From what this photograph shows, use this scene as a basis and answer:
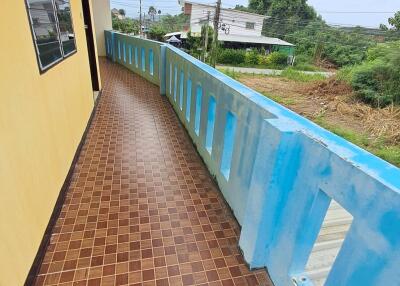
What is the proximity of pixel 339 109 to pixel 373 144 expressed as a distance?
8.81 feet

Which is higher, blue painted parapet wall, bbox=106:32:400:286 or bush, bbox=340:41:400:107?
blue painted parapet wall, bbox=106:32:400:286

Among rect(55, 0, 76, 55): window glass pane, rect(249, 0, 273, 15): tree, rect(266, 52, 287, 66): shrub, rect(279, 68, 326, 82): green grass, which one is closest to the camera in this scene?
rect(55, 0, 76, 55): window glass pane

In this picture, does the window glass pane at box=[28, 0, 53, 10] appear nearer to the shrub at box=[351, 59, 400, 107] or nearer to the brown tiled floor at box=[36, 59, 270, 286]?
the brown tiled floor at box=[36, 59, 270, 286]

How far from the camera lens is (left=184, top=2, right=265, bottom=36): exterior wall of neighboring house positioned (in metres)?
29.5

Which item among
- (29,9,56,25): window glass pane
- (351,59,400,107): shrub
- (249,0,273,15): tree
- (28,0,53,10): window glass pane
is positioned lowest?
(351,59,400,107): shrub

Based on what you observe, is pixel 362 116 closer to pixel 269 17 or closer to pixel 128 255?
pixel 128 255

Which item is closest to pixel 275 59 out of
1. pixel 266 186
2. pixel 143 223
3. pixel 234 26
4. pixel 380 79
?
pixel 234 26

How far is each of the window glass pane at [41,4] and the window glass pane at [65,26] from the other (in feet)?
0.93

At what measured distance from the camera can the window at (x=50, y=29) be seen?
1967 mm

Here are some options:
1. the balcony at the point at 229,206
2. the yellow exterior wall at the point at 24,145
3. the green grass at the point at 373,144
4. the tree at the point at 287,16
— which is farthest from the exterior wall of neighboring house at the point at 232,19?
the yellow exterior wall at the point at 24,145

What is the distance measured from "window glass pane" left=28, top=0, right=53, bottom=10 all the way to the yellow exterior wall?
203 mm

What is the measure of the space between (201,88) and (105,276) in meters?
2.09

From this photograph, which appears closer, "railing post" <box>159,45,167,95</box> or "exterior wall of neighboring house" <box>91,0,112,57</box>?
"railing post" <box>159,45,167,95</box>

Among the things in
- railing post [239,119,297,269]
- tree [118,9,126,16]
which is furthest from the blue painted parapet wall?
tree [118,9,126,16]
